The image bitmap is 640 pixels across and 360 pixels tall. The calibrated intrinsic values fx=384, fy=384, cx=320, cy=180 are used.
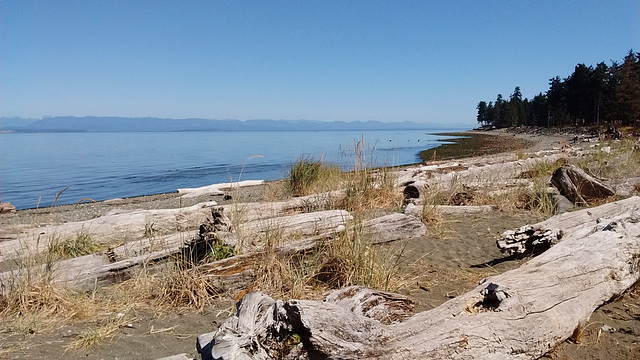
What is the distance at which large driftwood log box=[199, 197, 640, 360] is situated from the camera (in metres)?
1.98

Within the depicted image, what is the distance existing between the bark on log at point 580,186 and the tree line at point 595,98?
43101mm

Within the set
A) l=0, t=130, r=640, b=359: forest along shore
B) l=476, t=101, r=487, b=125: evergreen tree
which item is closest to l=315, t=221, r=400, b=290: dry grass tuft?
l=0, t=130, r=640, b=359: forest along shore

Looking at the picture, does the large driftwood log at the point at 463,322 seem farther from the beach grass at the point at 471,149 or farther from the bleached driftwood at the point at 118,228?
the beach grass at the point at 471,149

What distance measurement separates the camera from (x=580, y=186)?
251 inches

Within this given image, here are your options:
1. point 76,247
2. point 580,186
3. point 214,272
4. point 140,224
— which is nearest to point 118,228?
point 140,224

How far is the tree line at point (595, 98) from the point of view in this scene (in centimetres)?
4069

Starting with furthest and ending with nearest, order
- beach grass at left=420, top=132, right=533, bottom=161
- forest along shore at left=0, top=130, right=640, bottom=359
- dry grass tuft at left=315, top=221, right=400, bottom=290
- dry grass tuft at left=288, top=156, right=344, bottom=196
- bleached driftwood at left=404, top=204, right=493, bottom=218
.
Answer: beach grass at left=420, top=132, right=533, bottom=161
dry grass tuft at left=288, top=156, right=344, bottom=196
bleached driftwood at left=404, top=204, right=493, bottom=218
dry grass tuft at left=315, top=221, right=400, bottom=290
forest along shore at left=0, top=130, right=640, bottom=359

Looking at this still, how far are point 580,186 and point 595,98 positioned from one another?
195 ft

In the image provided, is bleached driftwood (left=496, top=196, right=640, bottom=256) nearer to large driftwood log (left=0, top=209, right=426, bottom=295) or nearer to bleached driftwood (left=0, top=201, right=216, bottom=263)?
large driftwood log (left=0, top=209, right=426, bottom=295)

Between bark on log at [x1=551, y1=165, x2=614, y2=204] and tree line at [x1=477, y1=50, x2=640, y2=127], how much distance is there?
43.1 metres

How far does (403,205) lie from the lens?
693 cm

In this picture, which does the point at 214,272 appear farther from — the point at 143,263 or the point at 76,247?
Result: the point at 76,247

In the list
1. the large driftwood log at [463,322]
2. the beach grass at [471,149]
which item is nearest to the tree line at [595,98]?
the beach grass at [471,149]

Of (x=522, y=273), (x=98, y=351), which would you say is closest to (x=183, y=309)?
(x=98, y=351)
